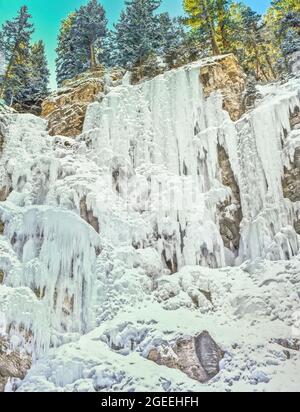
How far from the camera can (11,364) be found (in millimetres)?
10617

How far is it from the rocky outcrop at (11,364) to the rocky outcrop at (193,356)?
9.71 ft

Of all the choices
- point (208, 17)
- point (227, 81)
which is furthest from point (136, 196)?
point (208, 17)

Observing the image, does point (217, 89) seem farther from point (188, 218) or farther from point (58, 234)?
point (58, 234)

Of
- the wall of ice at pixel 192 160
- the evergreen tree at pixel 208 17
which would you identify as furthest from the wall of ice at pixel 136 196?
the evergreen tree at pixel 208 17

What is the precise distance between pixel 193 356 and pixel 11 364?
4.29m

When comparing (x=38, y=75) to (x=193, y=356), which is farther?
(x=38, y=75)

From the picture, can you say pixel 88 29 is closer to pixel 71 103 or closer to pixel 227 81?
pixel 71 103

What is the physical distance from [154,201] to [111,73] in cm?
746

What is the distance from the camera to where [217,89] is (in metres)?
16.4

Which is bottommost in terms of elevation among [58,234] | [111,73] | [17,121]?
[58,234]

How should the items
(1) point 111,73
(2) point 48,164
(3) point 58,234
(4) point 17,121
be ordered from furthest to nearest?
(1) point 111,73, (4) point 17,121, (2) point 48,164, (3) point 58,234

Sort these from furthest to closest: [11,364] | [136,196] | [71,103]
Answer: [71,103]
[136,196]
[11,364]

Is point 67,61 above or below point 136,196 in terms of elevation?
above
